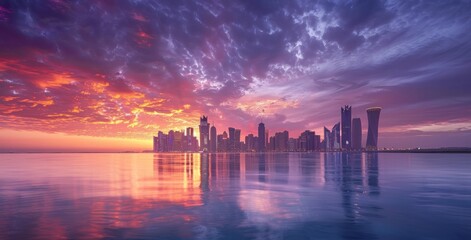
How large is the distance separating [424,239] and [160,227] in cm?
1445

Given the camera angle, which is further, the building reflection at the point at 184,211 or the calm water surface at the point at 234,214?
the building reflection at the point at 184,211

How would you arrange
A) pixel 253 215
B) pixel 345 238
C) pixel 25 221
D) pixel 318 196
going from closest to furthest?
pixel 345 238
pixel 25 221
pixel 253 215
pixel 318 196

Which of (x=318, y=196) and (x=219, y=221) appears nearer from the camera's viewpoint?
(x=219, y=221)

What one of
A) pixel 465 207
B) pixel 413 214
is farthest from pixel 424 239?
pixel 465 207

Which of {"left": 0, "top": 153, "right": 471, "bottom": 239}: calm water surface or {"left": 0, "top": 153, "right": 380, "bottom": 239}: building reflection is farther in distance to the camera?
{"left": 0, "top": 153, "right": 380, "bottom": 239}: building reflection

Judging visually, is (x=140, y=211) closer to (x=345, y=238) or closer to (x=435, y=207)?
(x=345, y=238)

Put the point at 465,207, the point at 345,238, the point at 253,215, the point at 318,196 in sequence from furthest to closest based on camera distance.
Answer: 1. the point at 318,196
2. the point at 465,207
3. the point at 253,215
4. the point at 345,238

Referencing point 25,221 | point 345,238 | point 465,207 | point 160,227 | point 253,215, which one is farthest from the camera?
point 465,207

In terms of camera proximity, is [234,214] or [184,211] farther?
[184,211]

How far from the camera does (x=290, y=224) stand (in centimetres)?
1939

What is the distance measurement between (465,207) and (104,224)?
Result: 27005mm

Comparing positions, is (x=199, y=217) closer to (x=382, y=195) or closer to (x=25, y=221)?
(x=25, y=221)

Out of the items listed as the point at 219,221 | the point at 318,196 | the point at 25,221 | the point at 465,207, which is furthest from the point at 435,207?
the point at 25,221

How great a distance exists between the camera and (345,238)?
1634 cm
